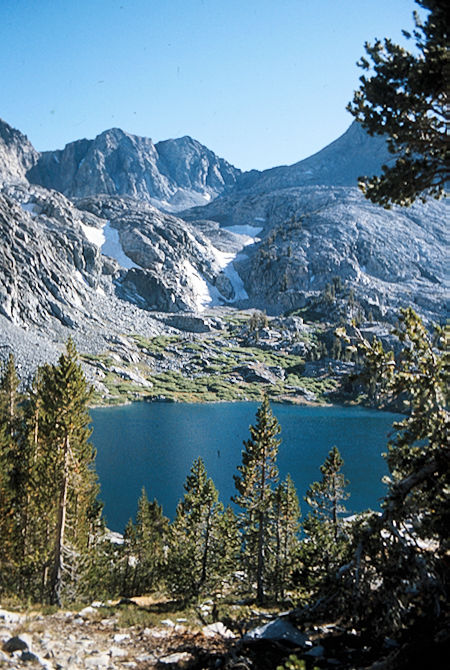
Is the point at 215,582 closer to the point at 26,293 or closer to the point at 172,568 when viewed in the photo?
the point at 172,568

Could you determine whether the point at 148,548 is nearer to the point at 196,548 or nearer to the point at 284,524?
the point at 196,548

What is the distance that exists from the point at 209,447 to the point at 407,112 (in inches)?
3143

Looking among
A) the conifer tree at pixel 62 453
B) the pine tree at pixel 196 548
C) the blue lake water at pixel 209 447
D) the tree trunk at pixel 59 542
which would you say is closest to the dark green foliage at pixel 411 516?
the tree trunk at pixel 59 542

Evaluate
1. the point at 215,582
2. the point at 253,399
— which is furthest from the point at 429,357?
the point at 253,399

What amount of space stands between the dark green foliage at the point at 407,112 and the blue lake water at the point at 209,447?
5034cm

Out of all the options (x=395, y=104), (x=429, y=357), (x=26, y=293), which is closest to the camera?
(x=429, y=357)

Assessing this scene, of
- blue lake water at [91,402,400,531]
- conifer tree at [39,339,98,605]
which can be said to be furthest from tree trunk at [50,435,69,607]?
blue lake water at [91,402,400,531]

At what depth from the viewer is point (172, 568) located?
29.0m

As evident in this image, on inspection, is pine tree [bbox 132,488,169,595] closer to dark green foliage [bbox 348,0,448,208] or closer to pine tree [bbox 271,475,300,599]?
pine tree [bbox 271,475,300,599]

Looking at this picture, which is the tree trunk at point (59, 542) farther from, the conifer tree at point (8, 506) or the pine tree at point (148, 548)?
the pine tree at point (148, 548)

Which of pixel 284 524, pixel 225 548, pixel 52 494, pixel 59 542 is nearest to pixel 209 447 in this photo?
pixel 284 524

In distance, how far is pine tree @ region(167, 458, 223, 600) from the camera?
28250 millimetres

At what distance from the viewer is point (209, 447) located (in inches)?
3324

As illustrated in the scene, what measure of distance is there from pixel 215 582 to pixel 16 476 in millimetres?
15269
